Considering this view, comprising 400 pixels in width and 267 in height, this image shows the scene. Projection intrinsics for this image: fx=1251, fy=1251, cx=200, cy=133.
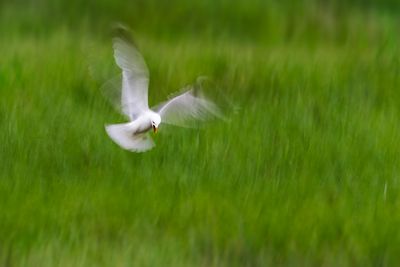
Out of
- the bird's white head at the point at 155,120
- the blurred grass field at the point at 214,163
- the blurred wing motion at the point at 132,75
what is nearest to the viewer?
the blurred grass field at the point at 214,163

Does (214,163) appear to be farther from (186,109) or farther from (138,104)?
(138,104)

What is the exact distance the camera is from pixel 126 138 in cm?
493

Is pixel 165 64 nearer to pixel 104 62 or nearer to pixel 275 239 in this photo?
pixel 104 62

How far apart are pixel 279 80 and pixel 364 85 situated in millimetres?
424

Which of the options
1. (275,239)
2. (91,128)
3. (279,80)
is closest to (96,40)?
(279,80)

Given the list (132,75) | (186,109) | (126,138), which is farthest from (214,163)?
(132,75)

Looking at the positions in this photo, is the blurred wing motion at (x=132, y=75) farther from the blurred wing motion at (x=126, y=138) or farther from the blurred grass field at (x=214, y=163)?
the blurred grass field at (x=214, y=163)

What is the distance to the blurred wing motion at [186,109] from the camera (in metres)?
4.92

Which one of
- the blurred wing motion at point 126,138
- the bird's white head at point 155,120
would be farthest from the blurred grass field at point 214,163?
the bird's white head at point 155,120

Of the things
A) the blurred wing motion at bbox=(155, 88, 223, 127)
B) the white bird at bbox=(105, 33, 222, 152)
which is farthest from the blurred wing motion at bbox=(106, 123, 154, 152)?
the blurred wing motion at bbox=(155, 88, 223, 127)

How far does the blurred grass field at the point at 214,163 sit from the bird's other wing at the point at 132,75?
0.96 ft

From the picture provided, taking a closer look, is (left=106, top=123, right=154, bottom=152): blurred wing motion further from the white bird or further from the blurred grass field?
the blurred grass field

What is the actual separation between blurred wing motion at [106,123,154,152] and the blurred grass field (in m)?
0.14

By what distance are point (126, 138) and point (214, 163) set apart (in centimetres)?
44
